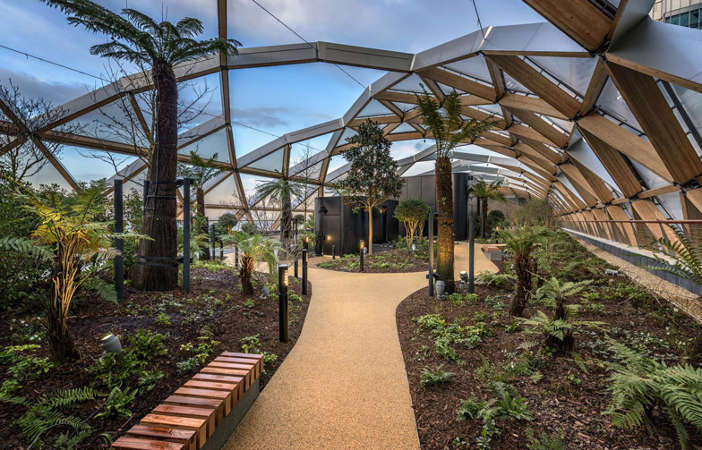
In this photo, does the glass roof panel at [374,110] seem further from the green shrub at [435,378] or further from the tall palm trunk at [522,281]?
the green shrub at [435,378]

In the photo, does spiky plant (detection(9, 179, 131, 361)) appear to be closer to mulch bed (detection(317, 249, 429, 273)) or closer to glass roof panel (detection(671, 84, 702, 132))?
mulch bed (detection(317, 249, 429, 273))

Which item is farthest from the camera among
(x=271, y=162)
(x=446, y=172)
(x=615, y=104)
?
(x=271, y=162)

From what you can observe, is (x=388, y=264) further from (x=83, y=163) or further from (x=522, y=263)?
(x=83, y=163)

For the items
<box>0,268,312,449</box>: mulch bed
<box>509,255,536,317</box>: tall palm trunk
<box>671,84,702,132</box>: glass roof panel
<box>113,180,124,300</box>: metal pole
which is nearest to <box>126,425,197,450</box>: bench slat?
<box>0,268,312,449</box>: mulch bed

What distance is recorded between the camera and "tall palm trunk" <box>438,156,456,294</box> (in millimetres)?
6293

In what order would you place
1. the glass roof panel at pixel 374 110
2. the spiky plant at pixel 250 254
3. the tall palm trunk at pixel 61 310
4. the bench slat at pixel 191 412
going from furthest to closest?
the glass roof panel at pixel 374 110 < the spiky plant at pixel 250 254 < the tall palm trunk at pixel 61 310 < the bench slat at pixel 191 412

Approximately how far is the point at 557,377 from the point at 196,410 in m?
3.15

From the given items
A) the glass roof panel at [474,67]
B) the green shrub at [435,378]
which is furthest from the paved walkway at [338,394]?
the glass roof panel at [474,67]

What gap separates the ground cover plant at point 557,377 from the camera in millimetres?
2027

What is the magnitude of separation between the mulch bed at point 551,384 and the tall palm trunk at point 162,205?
4015 mm

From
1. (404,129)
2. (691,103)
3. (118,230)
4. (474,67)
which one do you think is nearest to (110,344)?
(118,230)

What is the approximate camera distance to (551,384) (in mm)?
2730

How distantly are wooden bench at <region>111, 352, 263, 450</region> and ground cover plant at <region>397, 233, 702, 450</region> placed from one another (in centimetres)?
153

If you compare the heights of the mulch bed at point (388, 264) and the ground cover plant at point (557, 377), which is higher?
the mulch bed at point (388, 264)
